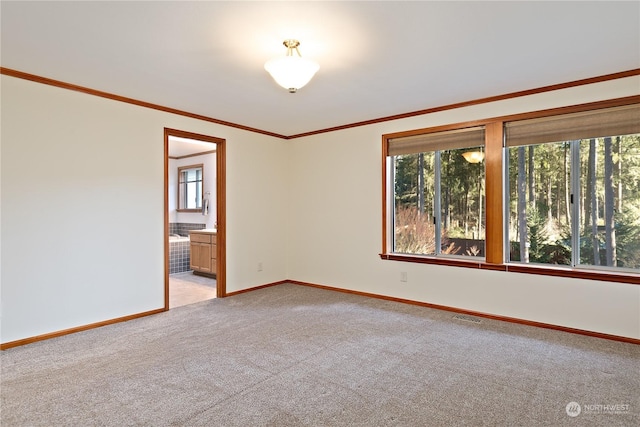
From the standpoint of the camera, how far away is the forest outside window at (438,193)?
4.11 meters

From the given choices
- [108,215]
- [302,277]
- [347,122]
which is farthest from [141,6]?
[302,277]

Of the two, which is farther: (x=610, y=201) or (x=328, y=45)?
(x=610, y=201)

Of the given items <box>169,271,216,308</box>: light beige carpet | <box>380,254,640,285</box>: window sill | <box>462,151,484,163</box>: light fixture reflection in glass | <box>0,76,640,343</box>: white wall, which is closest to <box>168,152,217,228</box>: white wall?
<box>169,271,216,308</box>: light beige carpet

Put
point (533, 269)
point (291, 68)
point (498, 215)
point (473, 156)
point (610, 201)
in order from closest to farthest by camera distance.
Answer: point (291, 68) < point (610, 201) < point (533, 269) < point (498, 215) < point (473, 156)

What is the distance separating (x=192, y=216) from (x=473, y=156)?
5469 millimetres

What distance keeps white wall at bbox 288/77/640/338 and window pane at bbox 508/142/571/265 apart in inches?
11.6

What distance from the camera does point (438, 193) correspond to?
14.4 feet

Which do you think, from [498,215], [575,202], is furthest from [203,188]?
[575,202]

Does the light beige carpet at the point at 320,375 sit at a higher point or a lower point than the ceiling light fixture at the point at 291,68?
lower

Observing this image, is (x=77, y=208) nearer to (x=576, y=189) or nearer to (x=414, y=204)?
(x=414, y=204)

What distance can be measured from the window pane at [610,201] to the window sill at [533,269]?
19 cm

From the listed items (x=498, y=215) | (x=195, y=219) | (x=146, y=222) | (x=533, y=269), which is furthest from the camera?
(x=195, y=219)

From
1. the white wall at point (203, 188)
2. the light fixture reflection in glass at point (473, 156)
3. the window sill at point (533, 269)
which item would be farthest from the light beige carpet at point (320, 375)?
the white wall at point (203, 188)
